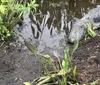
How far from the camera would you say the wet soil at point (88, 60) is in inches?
135

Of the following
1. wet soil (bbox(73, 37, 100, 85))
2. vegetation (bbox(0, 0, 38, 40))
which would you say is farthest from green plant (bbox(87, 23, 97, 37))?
vegetation (bbox(0, 0, 38, 40))

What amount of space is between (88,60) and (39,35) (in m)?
1.23

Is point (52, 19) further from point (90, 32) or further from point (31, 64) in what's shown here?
point (31, 64)

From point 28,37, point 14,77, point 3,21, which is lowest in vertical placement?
point 14,77

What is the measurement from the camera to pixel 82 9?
18.7 ft

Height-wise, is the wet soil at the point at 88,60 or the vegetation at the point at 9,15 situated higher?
the vegetation at the point at 9,15

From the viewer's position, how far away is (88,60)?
3.78 metres

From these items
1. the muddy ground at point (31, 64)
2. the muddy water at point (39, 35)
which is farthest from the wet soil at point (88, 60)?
the muddy water at point (39, 35)

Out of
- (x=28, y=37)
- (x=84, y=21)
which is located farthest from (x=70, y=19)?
(x=28, y=37)

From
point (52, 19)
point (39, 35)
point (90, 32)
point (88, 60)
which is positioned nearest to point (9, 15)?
point (39, 35)

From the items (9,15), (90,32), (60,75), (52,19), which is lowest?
(60,75)

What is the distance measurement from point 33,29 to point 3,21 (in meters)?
0.66

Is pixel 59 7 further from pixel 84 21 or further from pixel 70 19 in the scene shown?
pixel 84 21

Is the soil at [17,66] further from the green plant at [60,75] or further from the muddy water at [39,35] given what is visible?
the green plant at [60,75]
